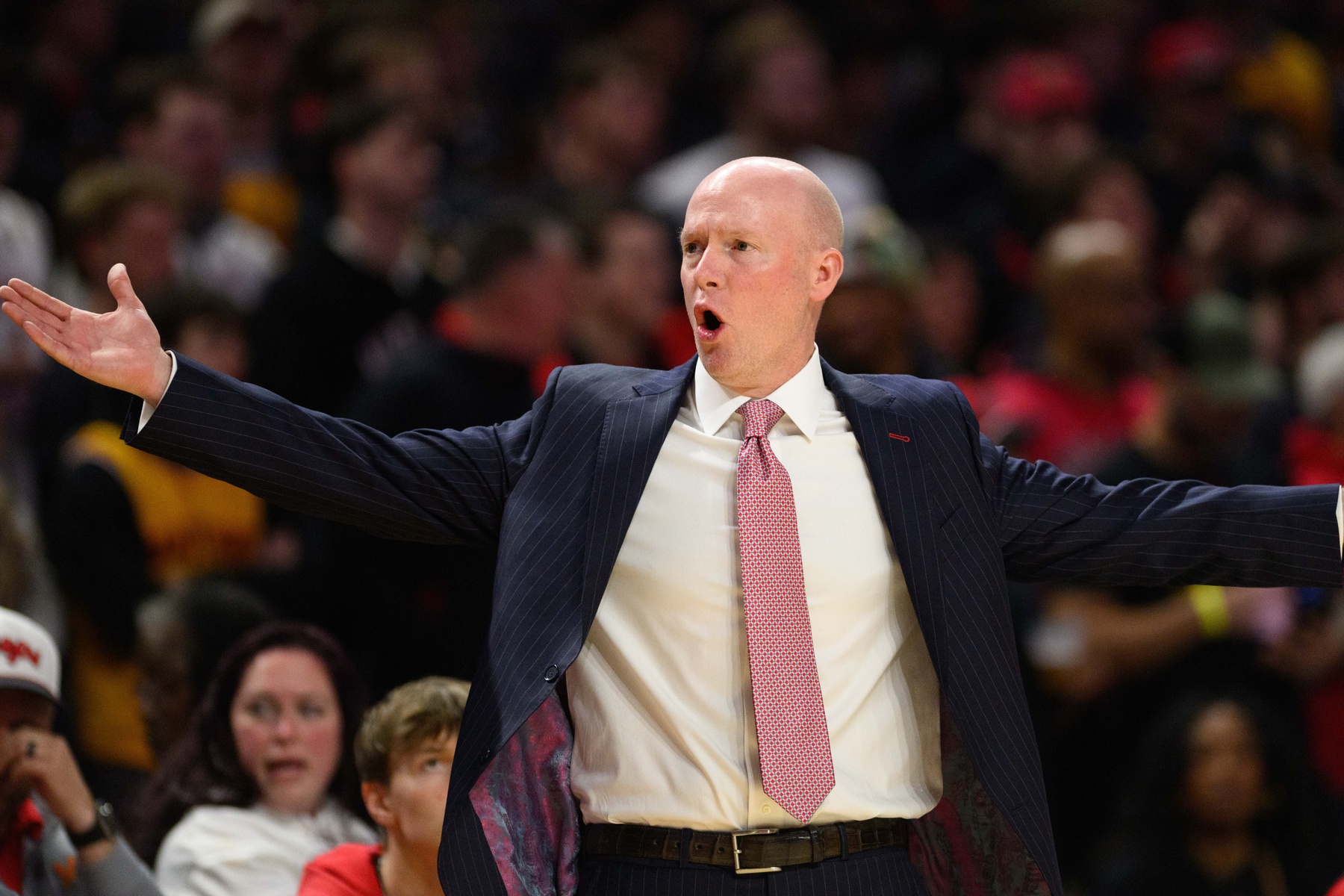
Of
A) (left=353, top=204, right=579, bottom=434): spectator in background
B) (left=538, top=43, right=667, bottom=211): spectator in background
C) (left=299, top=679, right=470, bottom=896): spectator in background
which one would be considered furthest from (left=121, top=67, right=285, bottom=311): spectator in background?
(left=299, top=679, right=470, bottom=896): spectator in background

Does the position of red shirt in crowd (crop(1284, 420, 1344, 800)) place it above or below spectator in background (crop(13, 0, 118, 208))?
below

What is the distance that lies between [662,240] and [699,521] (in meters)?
3.91

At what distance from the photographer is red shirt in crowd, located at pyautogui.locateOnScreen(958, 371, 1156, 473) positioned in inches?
229

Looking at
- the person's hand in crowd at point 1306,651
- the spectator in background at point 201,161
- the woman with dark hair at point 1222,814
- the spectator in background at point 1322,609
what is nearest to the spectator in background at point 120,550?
the spectator in background at point 201,161

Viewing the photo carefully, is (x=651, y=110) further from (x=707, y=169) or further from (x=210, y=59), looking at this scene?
(x=210, y=59)

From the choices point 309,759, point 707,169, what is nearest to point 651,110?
point 707,169

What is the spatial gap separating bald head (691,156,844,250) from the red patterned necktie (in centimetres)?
42

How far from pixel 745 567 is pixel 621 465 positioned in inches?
10.6

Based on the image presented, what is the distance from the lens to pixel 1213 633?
18.9 ft

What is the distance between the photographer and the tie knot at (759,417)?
9.97 ft

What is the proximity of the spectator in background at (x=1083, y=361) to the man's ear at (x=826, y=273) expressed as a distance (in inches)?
113

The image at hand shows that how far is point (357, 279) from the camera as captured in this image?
607 centimetres

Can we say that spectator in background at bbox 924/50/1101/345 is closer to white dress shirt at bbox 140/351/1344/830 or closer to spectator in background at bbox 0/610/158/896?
white dress shirt at bbox 140/351/1344/830

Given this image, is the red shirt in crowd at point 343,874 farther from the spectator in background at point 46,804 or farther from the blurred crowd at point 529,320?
the spectator in background at point 46,804
